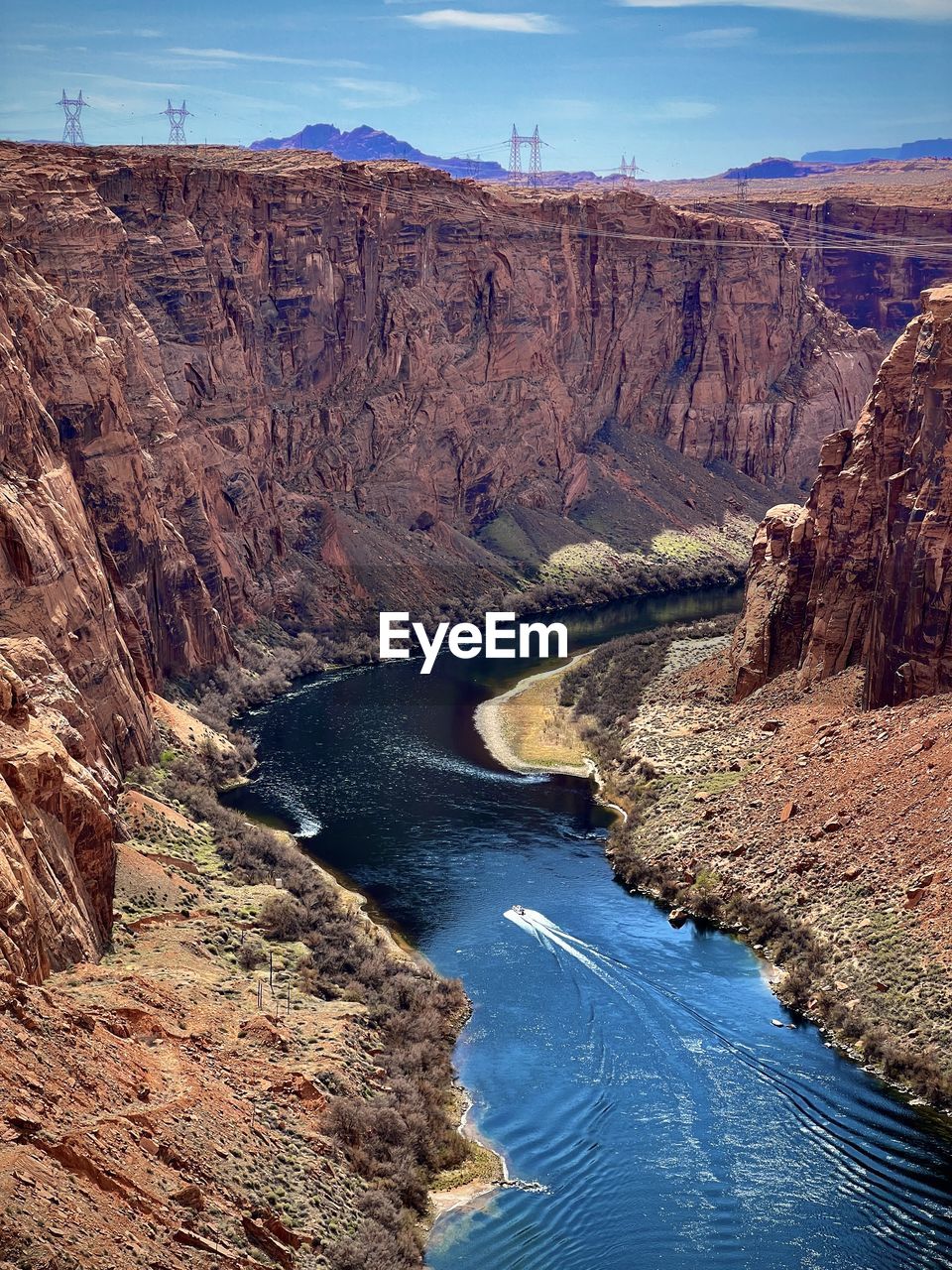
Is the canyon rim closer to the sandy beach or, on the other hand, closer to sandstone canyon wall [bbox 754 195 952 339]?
the sandy beach

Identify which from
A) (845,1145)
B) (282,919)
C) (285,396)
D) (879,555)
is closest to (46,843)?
(282,919)

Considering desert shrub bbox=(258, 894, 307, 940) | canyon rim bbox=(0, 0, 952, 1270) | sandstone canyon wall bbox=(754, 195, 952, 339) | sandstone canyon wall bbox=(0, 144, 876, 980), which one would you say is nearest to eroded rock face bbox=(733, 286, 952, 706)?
canyon rim bbox=(0, 0, 952, 1270)

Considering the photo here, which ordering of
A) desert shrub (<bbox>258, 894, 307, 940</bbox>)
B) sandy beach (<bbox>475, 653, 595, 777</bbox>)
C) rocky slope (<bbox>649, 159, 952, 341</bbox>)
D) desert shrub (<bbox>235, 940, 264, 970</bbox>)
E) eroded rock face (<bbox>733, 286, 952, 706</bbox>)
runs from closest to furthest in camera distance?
desert shrub (<bbox>235, 940, 264, 970</bbox>), desert shrub (<bbox>258, 894, 307, 940</bbox>), eroded rock face (<bbox>733, 286, 952, 706</bbox>), sandy beach (<bbox>475, 653, 595, 777</bbox>), rocky slope (<bbox>649, 159, 952, 341</bbox>)

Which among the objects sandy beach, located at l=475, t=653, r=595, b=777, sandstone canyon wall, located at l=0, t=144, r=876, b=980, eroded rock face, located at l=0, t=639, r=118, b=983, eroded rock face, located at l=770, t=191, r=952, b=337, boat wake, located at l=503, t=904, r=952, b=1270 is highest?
eroded rock face, located at l=770, t=191, r=952, b=337

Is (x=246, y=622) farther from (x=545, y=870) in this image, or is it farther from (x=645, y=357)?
(x=645, y=357)

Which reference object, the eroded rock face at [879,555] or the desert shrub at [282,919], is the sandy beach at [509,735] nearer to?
the eroded rock face at [879,555]

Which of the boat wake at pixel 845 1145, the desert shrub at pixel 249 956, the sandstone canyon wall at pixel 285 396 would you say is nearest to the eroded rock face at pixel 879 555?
the boat wake at pixel 845 1145
